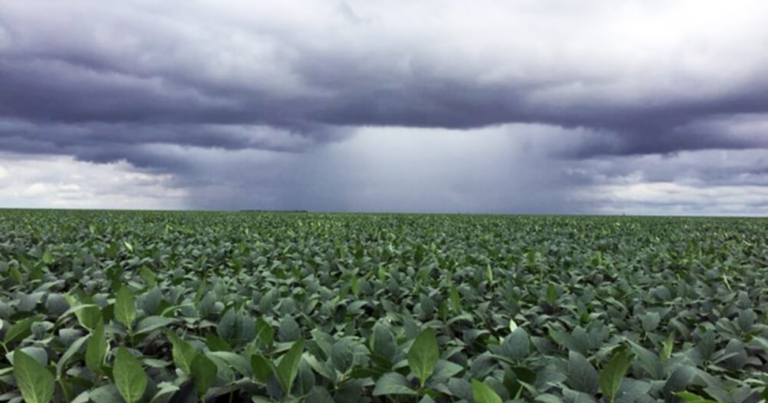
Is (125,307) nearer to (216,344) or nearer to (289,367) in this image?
(216,344)

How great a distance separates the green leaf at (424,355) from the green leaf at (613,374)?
59 centimetres

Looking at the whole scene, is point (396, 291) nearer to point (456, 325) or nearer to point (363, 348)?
point (456, 325)

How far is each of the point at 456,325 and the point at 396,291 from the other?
91 cm

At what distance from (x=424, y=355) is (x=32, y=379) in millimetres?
1380

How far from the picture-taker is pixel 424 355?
6.79ft

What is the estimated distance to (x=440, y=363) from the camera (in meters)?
2.24

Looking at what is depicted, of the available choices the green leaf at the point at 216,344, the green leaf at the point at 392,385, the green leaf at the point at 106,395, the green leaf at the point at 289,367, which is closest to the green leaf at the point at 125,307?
the green leaf at the point at 216,344

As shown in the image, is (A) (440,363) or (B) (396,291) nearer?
(A) (440,363)

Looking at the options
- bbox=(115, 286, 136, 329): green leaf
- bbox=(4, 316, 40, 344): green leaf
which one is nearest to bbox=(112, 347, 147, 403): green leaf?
bbox=(115, 286, 136, 329): green leaf

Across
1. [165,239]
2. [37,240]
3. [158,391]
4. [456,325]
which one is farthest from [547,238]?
[158,391]

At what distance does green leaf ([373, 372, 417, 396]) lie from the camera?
6.48 feet

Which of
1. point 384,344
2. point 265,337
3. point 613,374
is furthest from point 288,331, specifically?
point 613,374

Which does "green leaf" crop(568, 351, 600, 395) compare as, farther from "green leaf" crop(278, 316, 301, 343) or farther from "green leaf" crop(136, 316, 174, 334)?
"green leaf" crop(136, 316, 174, 334)

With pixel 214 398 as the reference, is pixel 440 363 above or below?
above
